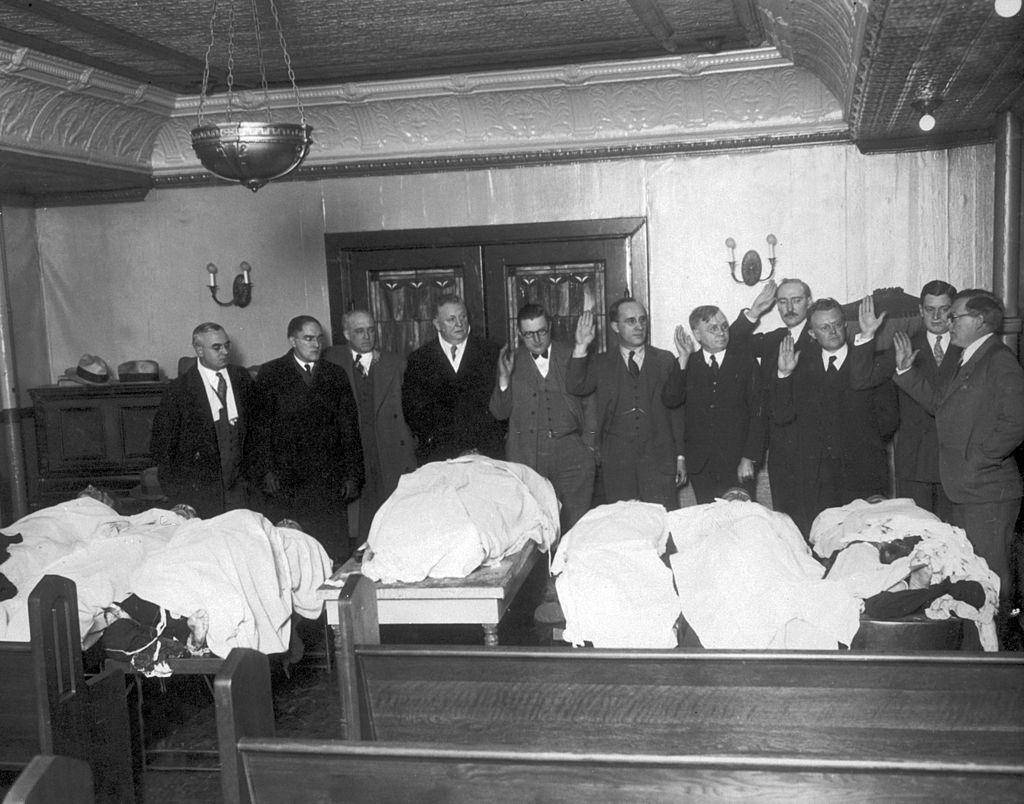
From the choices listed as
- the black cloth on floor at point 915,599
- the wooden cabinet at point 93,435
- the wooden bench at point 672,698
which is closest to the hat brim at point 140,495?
the wooden cabinet at point 93,435

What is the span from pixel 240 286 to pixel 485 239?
1.99 meters

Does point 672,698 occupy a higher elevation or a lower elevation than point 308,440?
lower

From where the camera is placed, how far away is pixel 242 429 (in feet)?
20.4

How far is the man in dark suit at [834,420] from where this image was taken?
5590 millimetres

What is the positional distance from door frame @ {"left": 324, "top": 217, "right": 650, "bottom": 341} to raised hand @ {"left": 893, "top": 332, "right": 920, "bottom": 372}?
2.27m

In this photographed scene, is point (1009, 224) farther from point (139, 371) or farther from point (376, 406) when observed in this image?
point (139, 371)

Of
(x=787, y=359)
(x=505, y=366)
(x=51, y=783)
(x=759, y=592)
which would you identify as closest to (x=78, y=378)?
(x=505, y=366)

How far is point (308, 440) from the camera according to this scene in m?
6.28

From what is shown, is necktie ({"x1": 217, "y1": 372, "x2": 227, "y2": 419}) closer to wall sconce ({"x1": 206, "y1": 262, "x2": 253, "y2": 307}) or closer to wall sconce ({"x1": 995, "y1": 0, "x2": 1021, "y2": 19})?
wall sconce ({"x1": 206, "y1": 262, "x2": 253, "y2": 307})

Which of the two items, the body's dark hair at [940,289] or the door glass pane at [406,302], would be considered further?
the door glass pane at [406,302]

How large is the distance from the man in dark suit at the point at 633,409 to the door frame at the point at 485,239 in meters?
1.32

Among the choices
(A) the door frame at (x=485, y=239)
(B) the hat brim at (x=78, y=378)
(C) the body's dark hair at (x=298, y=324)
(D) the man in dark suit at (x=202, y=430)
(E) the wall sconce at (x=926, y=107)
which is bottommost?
(D) the man in dark suit at (x=202, y=430)

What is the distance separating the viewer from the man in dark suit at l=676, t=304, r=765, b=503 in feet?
19.5

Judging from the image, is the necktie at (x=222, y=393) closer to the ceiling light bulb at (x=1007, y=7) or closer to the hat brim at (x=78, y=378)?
the hat brim at (x=78, y=378)
